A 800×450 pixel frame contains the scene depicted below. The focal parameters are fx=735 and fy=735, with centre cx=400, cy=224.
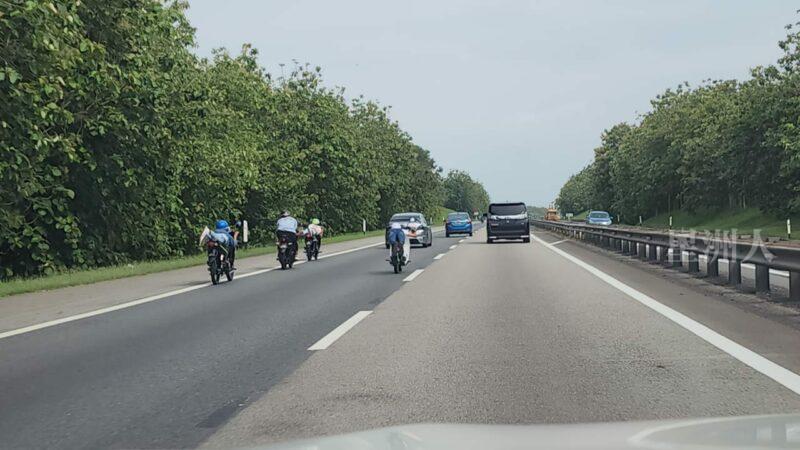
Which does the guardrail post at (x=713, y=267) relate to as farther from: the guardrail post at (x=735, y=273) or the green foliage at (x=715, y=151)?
the green foliage at (x=715, y=151)

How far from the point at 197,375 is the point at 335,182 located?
4615 centimetres

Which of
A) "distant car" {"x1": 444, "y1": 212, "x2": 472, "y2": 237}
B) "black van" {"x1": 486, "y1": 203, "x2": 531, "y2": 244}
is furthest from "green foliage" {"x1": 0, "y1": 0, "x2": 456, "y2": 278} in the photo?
"distant car" {"x1": 444, "y1": 212, "x2": 472, "y2": 237}

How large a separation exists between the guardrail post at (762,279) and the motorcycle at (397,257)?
7.70 m

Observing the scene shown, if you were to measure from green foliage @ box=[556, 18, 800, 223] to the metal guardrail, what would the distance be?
22478mm

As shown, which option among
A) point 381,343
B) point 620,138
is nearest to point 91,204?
point 381,343

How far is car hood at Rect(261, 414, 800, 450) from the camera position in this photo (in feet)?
9.55

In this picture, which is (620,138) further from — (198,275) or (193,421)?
(193,421)

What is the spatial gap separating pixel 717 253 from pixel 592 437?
10.5 metres

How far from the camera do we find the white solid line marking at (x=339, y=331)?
23.9ft

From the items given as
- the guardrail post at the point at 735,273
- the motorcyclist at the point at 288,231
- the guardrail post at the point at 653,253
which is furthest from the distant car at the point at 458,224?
the guardrail post at the point at 735,273

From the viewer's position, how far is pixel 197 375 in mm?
5977

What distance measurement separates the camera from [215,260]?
14430 mm

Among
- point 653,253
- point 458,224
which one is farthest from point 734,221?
point 653,253

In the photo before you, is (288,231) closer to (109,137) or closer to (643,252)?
(109,137)
